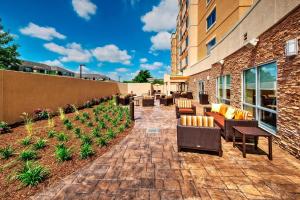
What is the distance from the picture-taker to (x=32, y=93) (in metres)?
8.71

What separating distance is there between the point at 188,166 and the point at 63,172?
2933mm

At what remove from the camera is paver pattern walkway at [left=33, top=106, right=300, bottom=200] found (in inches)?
116

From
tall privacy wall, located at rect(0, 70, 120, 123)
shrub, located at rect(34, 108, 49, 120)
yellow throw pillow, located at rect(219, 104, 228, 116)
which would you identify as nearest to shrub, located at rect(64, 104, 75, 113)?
tall privacy wall, located at rect(0, 70, 120, 123)

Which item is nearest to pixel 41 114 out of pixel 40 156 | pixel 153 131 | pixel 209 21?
pixel 40 156

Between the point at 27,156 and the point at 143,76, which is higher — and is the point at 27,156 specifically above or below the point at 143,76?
below

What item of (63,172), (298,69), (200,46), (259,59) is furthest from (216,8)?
(63,172)

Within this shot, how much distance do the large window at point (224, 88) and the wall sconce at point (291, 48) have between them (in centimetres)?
574

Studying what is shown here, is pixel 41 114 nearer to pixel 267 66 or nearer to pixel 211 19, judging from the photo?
pixel 267 66

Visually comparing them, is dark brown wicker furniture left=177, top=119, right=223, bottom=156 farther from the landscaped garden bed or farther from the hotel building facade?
the landscaped garden bed

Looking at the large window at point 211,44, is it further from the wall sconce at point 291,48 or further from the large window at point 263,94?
the wall sconce at point 291,48

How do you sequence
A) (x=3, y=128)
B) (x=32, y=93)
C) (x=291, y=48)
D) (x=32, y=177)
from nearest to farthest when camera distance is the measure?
(x=32, y=177) → (x=291, y=48) → (x=3, y=128) → (x=32, y=93)

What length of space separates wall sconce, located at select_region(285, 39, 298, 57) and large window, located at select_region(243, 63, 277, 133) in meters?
0.95

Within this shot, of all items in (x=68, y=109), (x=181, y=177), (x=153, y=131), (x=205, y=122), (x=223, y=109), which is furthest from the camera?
(x=68, y=109)

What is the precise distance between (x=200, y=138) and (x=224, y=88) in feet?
25.2
